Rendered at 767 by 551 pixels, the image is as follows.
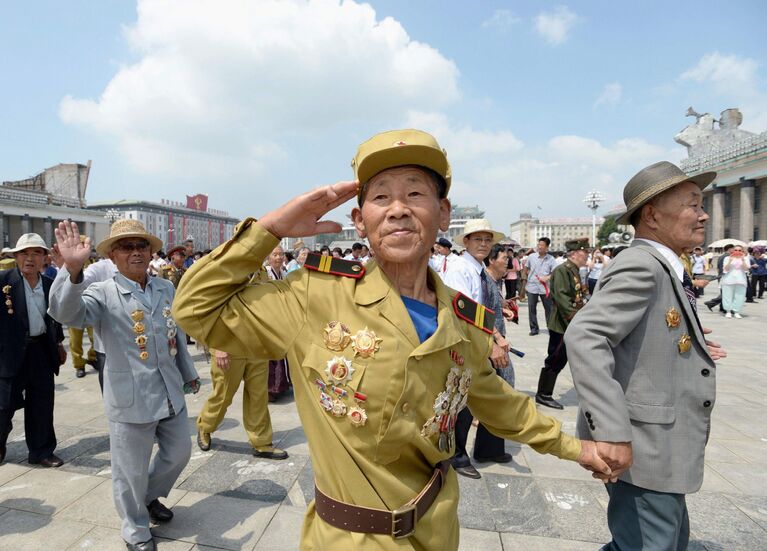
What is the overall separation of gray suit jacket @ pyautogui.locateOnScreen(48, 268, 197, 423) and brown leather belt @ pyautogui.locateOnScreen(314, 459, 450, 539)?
2049 millimetres

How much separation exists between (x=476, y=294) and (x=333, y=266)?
112 inches

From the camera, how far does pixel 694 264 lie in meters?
18.5

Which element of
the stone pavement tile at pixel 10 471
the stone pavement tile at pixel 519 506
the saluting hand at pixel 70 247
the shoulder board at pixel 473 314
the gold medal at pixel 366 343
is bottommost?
the stone pavement tile at pixel 519 506

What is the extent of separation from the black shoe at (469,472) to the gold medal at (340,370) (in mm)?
2900

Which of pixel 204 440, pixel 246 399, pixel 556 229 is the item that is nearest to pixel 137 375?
pixel 246 399

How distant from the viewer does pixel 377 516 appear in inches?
51.9

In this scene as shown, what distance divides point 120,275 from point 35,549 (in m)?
1.85

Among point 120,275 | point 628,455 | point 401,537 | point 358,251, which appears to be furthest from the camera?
point 358,251

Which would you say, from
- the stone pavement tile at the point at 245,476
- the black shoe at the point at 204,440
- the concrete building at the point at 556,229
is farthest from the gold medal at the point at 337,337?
the concrete building at the point at 556,229

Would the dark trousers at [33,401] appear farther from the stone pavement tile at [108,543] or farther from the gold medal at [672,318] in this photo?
the gold medal at [672,318]

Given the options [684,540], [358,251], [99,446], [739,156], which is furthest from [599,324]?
[739,156]

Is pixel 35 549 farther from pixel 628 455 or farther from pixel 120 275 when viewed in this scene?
pixel 628 455

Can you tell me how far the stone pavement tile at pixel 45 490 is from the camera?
3.32m

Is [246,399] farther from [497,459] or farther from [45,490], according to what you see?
[497,459]
